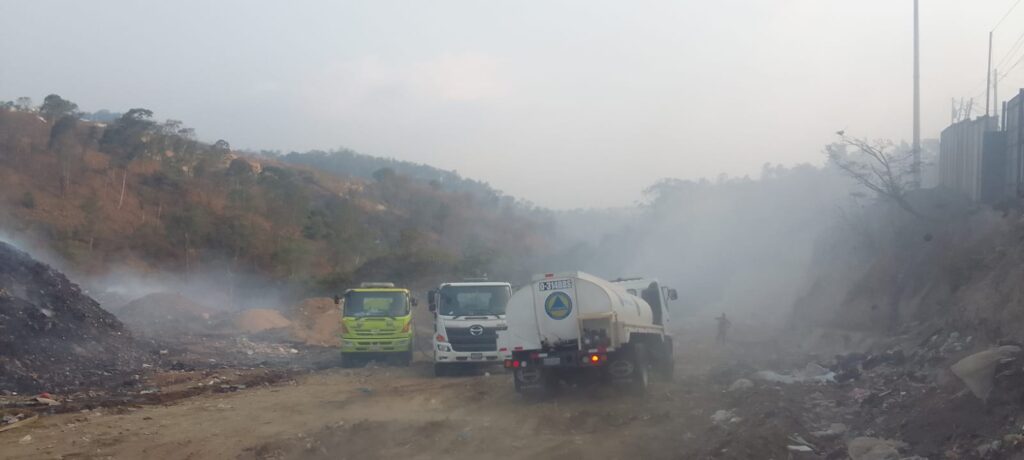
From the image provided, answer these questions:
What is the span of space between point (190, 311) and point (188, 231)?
18.5 m

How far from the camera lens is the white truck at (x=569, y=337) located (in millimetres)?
15312

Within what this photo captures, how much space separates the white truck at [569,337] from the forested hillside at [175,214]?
3272cm

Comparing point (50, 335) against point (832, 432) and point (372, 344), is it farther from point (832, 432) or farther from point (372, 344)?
point (832, 432)

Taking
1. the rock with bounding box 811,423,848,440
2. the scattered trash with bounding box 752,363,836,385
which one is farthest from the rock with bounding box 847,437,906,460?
the scattered trash with bounding box 752,363,836,385

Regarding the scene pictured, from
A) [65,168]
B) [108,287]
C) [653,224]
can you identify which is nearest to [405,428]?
[108,287]

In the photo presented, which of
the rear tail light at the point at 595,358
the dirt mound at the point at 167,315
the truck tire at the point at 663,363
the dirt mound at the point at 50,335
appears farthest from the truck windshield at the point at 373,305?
the dirt mound at the point at 167,315

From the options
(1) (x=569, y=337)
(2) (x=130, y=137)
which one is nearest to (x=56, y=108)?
(2) (x=130, y=137)

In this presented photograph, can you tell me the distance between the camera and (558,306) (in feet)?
50.9

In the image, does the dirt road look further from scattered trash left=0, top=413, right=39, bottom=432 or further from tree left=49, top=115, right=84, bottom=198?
tree left=49, top=115, right=84, bottom=198

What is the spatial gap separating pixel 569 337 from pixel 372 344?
9.37 metres

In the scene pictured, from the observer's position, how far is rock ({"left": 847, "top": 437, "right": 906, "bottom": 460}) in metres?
9.22

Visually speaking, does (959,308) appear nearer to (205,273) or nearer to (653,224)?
(205,273)

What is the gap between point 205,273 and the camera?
5344 cm

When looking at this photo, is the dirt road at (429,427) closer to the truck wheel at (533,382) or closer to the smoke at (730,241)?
the truck wheel at (533,382)
